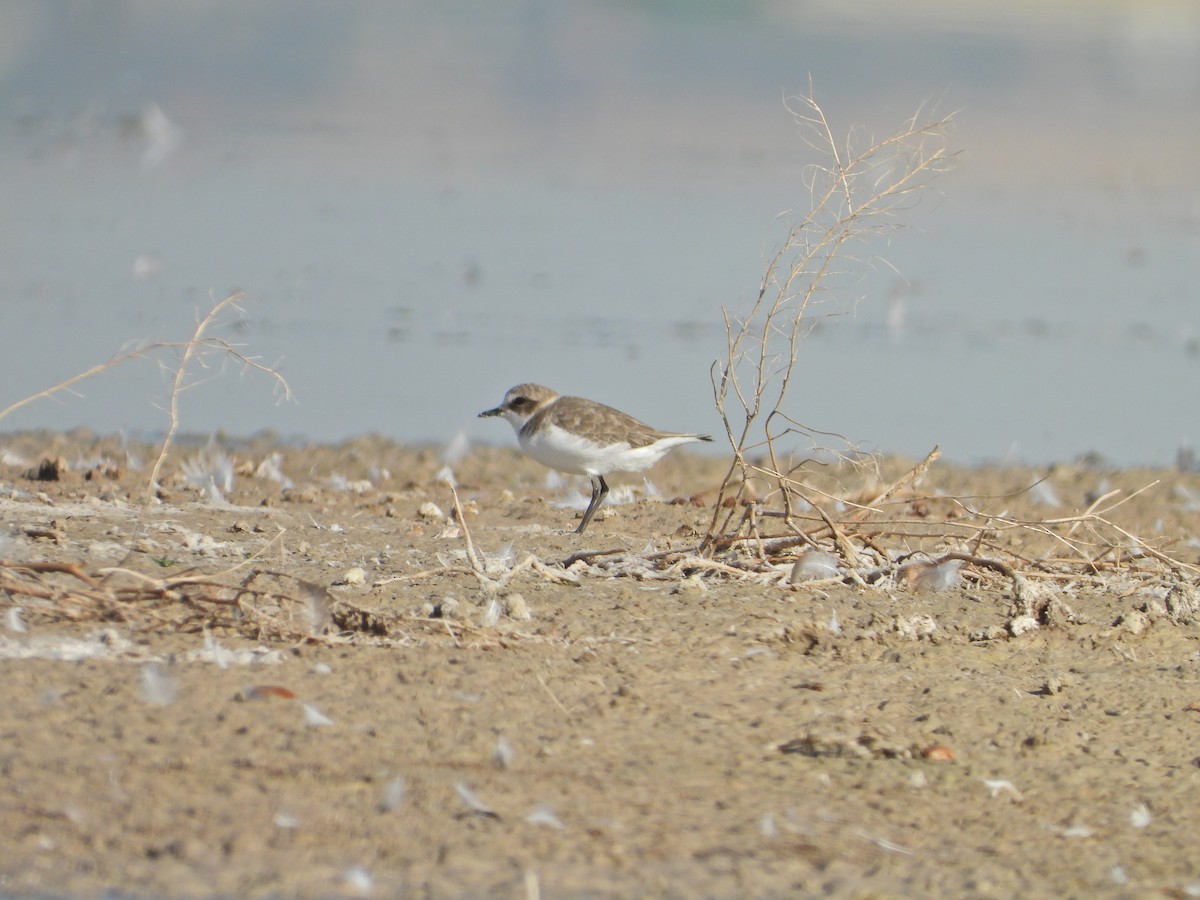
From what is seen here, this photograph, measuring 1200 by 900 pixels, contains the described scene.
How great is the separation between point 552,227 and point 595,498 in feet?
25.6

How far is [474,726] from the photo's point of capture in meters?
3.46

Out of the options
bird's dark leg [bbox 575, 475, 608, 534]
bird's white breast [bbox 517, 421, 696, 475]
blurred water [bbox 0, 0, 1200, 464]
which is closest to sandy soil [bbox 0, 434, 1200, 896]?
bird's dark leg [bbox 575, 475, 608, 534]

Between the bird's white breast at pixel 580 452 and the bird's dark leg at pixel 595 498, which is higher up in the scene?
the bird's white breast at pixel 580 452

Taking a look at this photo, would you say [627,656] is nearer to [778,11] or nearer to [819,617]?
[819,617]

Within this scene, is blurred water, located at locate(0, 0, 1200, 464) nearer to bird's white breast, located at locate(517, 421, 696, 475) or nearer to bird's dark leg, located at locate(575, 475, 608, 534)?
bird's dark leg, located at locate(575, 475, 608, 534)

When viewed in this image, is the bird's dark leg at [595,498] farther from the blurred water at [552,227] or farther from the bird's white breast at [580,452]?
→ the blurred water at [552,227]

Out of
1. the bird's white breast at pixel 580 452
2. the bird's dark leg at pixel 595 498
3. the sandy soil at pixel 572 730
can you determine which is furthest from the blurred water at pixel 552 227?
the bird's white breast at pixel 580 452

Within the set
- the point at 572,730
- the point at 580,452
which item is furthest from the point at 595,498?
the point at 572,730

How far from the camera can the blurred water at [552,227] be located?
30.5 feet

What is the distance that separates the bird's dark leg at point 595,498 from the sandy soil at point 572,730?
0.60 metres

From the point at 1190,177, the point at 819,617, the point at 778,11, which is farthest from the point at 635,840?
the point at 778,11

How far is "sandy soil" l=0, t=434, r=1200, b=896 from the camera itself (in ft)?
9.53

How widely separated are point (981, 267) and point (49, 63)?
49.1 ft

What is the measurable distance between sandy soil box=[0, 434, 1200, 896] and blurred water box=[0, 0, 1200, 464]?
107 cm
